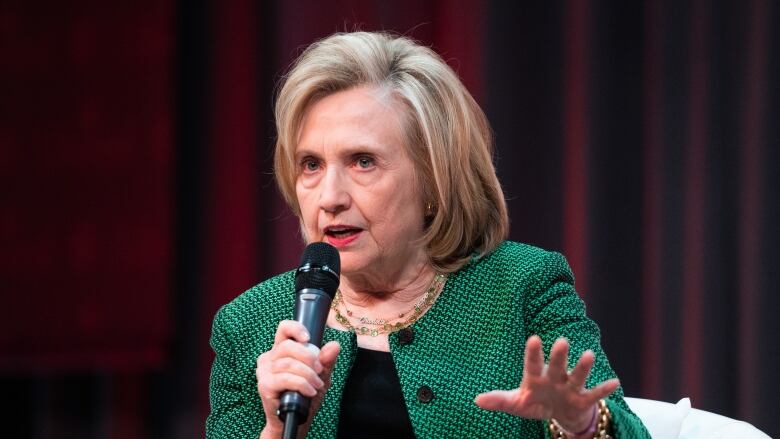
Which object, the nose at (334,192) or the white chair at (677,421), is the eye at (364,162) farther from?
the white chair at (677,421)

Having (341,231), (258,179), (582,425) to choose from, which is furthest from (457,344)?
(258,179)

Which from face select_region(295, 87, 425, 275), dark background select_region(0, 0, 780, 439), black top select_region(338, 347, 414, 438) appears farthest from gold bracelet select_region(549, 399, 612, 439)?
dark background select_region(0, 0, 780, 439)

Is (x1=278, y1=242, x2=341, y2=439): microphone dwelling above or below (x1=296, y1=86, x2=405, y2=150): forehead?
below

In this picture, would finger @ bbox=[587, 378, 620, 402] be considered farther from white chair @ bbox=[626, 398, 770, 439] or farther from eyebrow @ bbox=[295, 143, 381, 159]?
eyebrow @ bbox=[295, 143, 381, 159]

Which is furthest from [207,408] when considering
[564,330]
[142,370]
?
[564,330]

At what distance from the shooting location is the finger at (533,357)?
127 cm

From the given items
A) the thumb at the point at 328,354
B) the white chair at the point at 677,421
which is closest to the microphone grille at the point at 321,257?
the thumb at the point at 328,354

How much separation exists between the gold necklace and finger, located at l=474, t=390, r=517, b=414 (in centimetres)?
50

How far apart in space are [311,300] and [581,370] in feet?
1.22

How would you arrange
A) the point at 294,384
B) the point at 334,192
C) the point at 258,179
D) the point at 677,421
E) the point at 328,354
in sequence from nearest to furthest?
the point at 294,384 < the point at 328,354 < the point at 334,192 < the point at 677,421 < the point at 258,179

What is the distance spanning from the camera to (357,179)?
1712 mm

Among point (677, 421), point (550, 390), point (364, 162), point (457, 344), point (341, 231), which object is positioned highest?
point (364, 162)

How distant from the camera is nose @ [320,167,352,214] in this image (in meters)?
1.67

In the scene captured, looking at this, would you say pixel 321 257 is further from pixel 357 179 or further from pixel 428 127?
pixel 428 127
